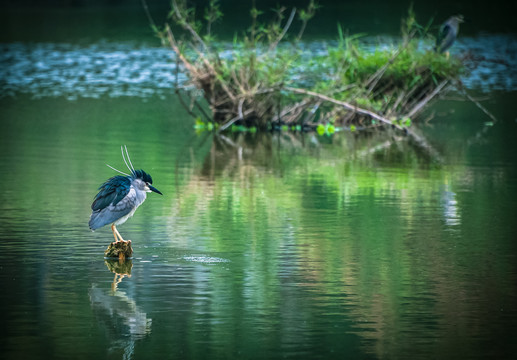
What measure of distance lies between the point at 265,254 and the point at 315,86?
12505 millimetres

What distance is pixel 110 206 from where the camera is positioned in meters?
10.7

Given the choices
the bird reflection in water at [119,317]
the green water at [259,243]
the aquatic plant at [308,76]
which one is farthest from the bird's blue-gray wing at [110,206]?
the aquatic plant at [308,76]

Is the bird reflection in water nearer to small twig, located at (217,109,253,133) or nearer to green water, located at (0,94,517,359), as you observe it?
green water, located at (0,94,517,359)

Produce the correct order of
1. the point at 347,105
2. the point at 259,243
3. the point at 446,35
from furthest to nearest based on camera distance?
the point at 446,35, the point at 347,105, the point at 259,243

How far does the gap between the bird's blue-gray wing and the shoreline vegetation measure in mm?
10812

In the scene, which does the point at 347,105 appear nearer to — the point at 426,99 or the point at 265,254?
the point at 426,99

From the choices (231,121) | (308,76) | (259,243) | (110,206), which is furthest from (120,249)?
(308,76)

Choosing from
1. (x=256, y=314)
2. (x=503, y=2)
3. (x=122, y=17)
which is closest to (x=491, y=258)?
(x=256, y=314)

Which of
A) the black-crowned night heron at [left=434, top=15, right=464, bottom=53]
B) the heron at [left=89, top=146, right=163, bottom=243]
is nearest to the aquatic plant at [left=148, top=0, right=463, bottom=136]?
the black-crowned night heron at [left=434, top=15, right=464, bottom=53]

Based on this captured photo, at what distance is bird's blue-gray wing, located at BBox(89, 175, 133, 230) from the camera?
1070 centimetres

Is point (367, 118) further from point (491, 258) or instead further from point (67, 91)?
point (491, 258)

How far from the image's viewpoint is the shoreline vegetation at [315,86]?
21.8m

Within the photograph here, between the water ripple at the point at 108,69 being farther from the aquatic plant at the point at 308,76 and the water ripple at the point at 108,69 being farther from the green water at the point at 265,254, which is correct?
the green water at the point at 265,254

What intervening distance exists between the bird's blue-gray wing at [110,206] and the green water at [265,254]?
1.41 ft
